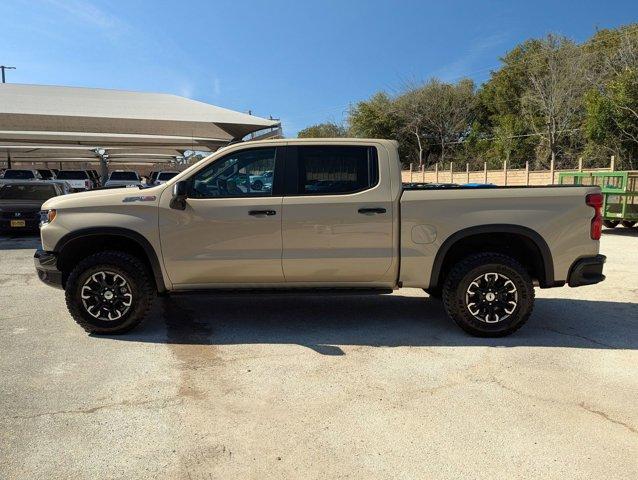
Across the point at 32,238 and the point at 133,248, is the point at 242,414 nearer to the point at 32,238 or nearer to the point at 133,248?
the point at 133,248

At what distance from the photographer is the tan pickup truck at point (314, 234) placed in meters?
4.99

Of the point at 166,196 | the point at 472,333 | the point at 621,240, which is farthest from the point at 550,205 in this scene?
the point at 621,240

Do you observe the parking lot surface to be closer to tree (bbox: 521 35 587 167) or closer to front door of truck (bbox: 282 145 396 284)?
front door of truck (bbox: 282 145 396 284)

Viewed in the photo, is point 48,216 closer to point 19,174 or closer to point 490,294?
point 490,294

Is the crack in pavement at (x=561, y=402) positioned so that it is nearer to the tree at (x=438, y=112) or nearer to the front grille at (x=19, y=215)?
the front grille at (x=19, y=215)

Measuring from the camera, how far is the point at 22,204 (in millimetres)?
13055

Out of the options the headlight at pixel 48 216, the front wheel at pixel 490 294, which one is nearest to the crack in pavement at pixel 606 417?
the front wheel at pixel 490 294

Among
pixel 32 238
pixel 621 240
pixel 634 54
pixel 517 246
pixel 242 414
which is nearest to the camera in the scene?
pixel 242 414

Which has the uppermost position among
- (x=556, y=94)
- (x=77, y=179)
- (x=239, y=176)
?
(x=556, y=94)

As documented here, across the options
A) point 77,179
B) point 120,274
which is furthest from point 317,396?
point 77,179

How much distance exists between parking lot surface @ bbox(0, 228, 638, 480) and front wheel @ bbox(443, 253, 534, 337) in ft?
0.64

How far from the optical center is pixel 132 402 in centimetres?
374

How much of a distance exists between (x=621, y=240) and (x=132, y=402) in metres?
12.4

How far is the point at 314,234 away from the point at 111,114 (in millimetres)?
14295
